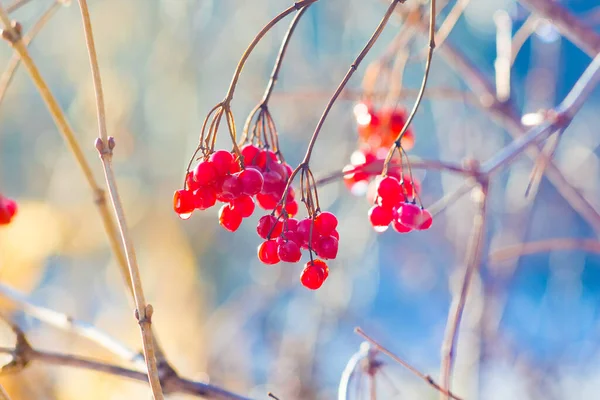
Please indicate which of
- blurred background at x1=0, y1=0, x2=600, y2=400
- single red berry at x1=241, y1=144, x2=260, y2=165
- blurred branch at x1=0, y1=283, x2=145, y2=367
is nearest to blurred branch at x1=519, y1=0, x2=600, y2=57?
single red berry at x1=241, y1=144, x2=260, y2=165

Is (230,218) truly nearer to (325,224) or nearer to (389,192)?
(325,224)

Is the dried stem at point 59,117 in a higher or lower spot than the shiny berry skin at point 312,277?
higher

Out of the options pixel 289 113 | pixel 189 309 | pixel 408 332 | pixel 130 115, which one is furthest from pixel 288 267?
pixel 408 332

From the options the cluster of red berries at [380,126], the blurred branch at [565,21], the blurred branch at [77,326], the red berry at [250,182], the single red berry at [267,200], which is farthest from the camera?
the cluster of red berries at [380,126]

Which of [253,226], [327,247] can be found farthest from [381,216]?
[253,226]

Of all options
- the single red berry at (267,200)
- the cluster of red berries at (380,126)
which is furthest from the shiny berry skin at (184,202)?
the cluster of red berries at (380,126)

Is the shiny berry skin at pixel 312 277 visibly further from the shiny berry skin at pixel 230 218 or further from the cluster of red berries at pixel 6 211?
the cluster of red berries at pixel 6 211
